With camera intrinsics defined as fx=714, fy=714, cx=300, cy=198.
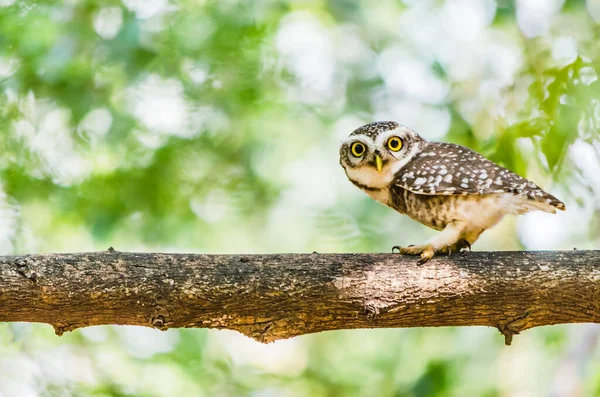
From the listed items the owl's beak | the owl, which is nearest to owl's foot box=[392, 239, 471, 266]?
the owl

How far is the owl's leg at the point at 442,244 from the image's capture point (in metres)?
3.16

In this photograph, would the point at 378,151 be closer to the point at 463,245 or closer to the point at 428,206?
the point at 428,206

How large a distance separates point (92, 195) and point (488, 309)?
3306 mm

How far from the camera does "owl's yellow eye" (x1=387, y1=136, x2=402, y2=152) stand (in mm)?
3992

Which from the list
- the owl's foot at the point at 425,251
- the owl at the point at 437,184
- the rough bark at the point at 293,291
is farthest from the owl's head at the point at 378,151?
the rough bark at the point at 293,291

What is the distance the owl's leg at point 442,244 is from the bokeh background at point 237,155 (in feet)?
2.92

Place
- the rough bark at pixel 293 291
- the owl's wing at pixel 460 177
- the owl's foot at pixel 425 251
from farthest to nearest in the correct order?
the owl's wing at pixel 460 177 → the owl's foot at pixel 425 251 → the rough bark at pixel 293 291

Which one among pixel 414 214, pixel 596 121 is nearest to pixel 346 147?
pixel 414 214

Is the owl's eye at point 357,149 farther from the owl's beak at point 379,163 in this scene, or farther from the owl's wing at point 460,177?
the owl's wing at point 460,177

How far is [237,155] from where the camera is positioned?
605 centimetres

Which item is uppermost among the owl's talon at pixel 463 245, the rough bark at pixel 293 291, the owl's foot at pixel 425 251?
the owl's talon at pixel 463 245

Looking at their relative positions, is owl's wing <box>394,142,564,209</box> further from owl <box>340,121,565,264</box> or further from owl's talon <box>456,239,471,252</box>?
owl's talon <box>456,239,471,252</box>

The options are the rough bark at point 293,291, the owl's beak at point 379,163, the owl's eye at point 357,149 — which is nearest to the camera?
the rough bark at point 293,291

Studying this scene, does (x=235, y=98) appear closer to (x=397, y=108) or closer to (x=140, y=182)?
(x=140, y=182)
